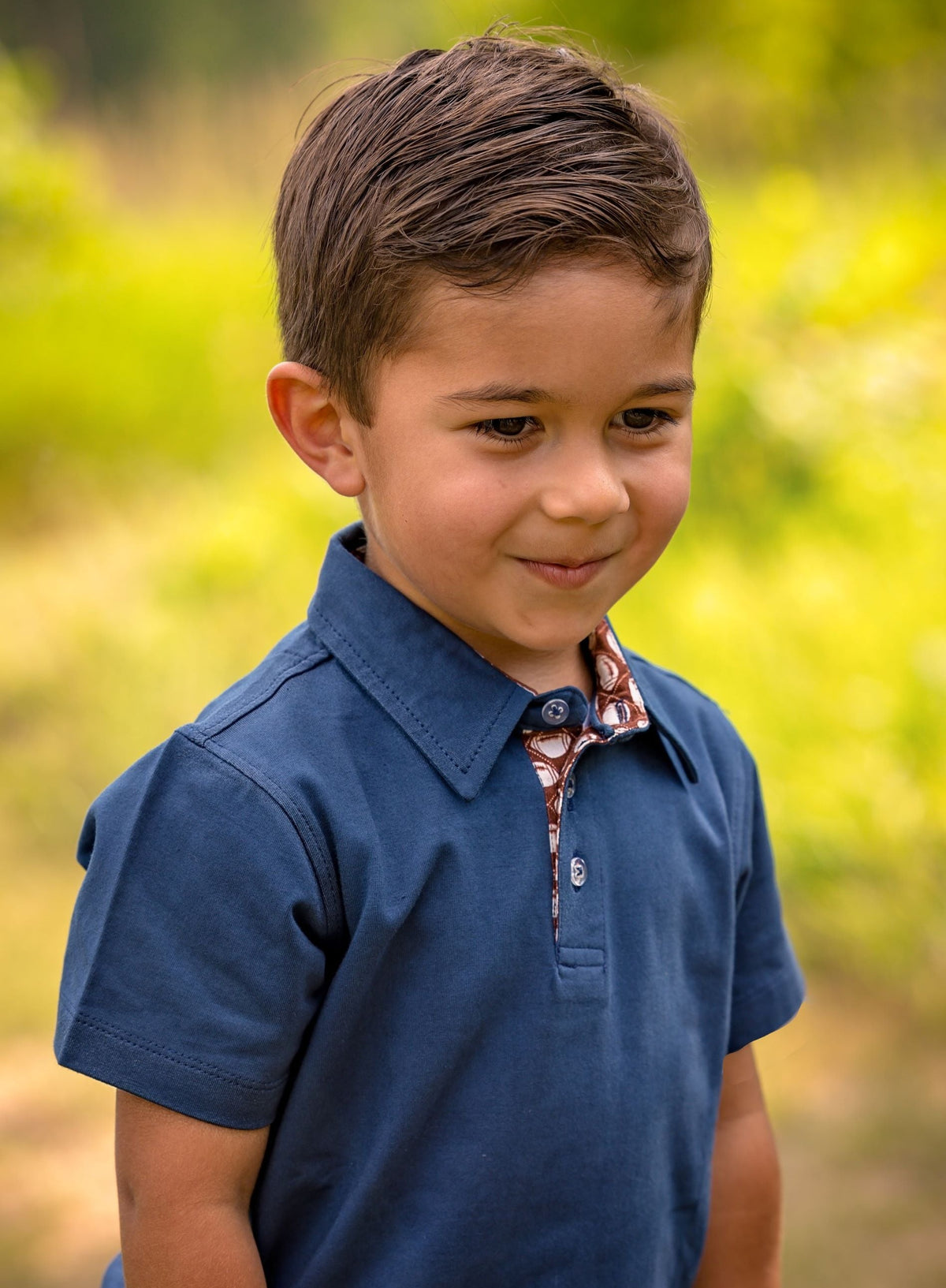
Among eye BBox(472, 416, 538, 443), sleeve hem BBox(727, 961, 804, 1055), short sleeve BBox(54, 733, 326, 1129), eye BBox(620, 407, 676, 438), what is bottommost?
short sleeve BBox(54, 733, 326, 1129)

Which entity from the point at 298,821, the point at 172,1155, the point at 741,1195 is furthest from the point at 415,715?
the point at 741,1195

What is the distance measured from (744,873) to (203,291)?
4.79 m

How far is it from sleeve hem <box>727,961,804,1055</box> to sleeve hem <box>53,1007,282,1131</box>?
0.54m

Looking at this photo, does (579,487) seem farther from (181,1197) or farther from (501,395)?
(181,1197)

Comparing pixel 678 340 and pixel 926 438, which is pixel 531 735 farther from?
pixel 926 438

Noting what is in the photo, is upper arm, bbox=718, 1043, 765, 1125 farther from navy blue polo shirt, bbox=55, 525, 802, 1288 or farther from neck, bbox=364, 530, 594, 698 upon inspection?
neck, bbox=364, 530, 594, 698

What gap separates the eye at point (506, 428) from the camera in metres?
1.05

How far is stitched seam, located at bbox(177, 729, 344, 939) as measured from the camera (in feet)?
3.35

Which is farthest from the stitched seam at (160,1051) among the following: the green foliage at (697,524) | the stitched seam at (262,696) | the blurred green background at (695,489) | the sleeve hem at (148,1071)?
the green foliage at (697,524)

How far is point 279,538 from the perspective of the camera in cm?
433

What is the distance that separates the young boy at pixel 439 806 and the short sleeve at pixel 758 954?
0.15 metres

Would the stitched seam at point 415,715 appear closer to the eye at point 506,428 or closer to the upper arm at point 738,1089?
the eye at point 506,428

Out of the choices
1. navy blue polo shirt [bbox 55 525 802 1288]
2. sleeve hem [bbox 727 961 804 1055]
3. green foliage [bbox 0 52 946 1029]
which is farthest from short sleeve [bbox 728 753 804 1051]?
green foliage [bbox 0 52 946 1029]

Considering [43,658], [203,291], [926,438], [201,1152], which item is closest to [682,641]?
[926,438]
